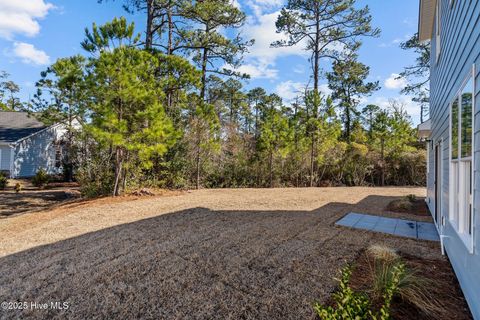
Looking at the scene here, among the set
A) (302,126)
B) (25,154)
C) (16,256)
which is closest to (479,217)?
(16,256)

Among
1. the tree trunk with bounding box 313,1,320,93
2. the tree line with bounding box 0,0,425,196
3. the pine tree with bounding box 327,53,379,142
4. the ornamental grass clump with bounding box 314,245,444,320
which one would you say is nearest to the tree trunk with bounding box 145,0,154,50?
the tree line with bounding box 0,0,425,196

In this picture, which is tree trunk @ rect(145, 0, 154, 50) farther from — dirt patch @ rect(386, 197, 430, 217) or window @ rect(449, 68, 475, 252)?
window @ rect(449, 68, 475, 252)

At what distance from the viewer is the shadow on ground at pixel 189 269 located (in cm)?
226

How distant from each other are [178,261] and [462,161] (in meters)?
3.40

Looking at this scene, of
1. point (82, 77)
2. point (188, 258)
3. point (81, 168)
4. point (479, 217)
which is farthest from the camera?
point (81, 168)

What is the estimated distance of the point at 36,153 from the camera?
1642 cm

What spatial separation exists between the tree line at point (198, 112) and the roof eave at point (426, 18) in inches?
206

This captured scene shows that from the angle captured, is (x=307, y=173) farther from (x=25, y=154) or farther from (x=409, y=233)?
(x=25, y=154)

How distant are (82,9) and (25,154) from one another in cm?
1082

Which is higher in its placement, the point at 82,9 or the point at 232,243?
the point at 82,9

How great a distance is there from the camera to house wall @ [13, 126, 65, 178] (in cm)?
1544

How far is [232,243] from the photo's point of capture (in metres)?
3.93

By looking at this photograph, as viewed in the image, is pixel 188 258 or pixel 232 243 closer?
pixel 188 258

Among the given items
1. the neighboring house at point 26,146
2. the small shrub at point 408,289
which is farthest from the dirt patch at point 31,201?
the small shrub at point 408,289
